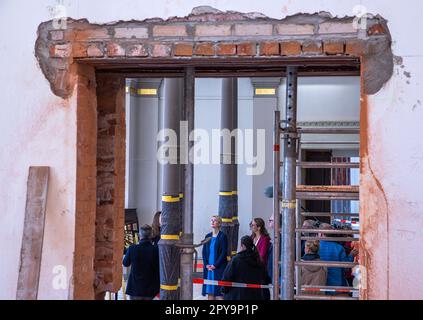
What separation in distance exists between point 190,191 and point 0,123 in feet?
4.71

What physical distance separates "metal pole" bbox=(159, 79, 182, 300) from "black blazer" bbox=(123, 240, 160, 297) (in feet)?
0.60

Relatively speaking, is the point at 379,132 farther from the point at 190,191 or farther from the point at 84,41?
the point at 84,41

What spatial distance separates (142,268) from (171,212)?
3.70 feet

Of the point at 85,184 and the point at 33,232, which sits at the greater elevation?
the point at 85,184

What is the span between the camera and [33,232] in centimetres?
411

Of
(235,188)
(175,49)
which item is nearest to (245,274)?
(175,49)

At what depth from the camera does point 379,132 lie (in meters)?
3.78

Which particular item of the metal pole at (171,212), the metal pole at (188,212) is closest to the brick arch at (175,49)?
the metal pole at (188,212)

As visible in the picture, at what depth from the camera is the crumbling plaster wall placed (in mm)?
3734

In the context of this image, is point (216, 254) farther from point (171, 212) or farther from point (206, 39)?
point (206, 39)

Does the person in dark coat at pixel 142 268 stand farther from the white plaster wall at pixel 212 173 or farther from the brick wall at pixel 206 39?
the white plaster wall at pixel 212 173

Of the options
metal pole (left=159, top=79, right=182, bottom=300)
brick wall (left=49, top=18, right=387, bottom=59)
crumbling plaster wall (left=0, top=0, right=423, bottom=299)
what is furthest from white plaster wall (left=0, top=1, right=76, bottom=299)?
metal pole (left=159, top=79, right=182, bottom=300)

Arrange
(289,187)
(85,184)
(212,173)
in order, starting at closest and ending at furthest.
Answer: (85,184) → (289,187) → (212,173)
